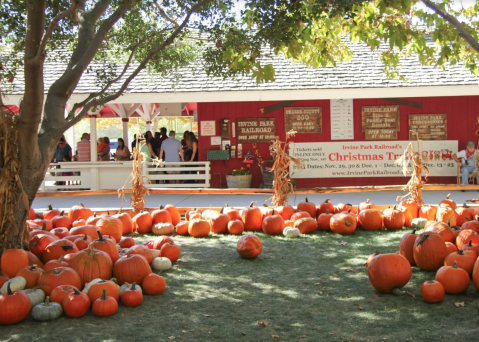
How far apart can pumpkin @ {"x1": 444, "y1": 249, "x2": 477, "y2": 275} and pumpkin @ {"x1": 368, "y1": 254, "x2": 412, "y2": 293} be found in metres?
0.52

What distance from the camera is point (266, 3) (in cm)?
634

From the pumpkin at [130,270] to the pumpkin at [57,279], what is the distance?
16.7 inches

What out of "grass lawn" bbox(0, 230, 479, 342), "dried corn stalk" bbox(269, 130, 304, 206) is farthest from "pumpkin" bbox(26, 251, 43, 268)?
"dried corn stalk" bbox(269, 130, 304, 206)

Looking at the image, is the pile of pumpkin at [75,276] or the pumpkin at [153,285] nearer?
the pile of pumpkin at [75,276]

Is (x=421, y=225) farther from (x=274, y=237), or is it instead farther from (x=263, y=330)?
(x=263, y=330)

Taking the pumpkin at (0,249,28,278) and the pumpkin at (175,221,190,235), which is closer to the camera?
the pumpkin at (0,249,28,278)

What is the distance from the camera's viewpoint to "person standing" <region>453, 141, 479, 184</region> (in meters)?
13.9

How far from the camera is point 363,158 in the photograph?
15250mm

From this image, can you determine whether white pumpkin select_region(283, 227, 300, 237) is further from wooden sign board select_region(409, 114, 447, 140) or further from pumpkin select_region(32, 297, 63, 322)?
wooden sign board select_region(409, 114, 447, 140)

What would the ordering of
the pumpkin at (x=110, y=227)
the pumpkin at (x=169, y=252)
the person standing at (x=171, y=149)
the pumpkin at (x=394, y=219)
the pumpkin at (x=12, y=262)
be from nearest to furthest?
the pumpkin at (x=12, y=262)
the pumpkin at (x=169, y=252)
the pumpkin at (x=110, y=227)
the pumpkin at (x=394, y=219)
the person standing at (x=171, y=149)

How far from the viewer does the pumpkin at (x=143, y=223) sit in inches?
313

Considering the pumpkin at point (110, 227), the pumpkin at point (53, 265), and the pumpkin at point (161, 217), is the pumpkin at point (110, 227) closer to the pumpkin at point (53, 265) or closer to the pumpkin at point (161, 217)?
the pumpkin at point (161, 217)

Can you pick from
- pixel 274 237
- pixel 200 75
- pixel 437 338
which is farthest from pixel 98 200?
pixel 437 338

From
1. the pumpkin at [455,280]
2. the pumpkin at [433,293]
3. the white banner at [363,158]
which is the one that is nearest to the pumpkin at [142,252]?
the pumpkin at [433,293]
